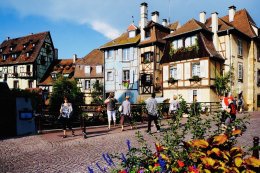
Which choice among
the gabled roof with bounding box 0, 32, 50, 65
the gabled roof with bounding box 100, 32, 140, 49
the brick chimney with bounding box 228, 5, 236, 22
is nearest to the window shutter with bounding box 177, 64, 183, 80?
the gabled roof with bounding box 100, 32, 140, 49

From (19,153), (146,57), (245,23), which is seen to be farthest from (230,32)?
(19,153)

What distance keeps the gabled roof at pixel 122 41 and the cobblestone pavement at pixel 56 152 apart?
80.2 ft

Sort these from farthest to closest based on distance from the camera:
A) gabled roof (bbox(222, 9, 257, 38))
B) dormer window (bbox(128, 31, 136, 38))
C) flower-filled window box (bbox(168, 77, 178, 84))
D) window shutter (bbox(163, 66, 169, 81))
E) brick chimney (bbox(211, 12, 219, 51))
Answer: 1. dormer window (bbox(128, 31, 136, 38))
2. gabled roof (bbox(222, 9, 257, 38))
3. window shutter (bbox(163, 66, 169, 81))
4. flower-filled window box (bbox(168, 77, 178, 84))
5. brick chimney (bbox(211, 12, 219, 51))

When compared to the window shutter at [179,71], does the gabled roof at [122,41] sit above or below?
above

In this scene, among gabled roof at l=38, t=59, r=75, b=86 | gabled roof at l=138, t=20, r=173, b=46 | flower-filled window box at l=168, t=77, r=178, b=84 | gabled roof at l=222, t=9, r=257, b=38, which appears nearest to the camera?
flower-filled window box at l=168, t=77, r=178, b=84

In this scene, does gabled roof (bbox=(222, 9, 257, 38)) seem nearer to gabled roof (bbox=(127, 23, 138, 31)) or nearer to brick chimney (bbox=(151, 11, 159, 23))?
brick chimney (bbox=(151, 11, 159, 23))

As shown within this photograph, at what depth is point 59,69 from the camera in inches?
2029

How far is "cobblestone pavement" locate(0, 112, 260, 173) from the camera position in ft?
24.3

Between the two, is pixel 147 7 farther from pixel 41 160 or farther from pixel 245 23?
pixel 41 160

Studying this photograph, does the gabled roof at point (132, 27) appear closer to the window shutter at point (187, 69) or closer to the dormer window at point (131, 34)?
the dormer window at point (131, 34)

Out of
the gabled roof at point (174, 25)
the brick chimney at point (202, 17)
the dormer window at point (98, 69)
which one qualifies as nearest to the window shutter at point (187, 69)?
the brick chimney at point (202, 17)

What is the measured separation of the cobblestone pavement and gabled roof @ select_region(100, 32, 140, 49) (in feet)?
80.2

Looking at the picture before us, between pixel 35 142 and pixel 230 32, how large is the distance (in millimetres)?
22601

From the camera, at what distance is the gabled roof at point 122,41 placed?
3590 cm
